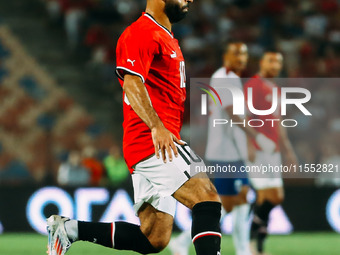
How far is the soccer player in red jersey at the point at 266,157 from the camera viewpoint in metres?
7.92

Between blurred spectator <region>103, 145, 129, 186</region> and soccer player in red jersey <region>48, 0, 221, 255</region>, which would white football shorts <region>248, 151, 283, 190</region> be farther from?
blurred spectator <region>103, 145, 129, 186</region>

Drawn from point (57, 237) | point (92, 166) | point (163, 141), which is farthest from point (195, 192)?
point (92, 166)

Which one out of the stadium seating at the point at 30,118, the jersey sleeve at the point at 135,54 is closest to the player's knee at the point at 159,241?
the jersey sleeve at the point at 135,54

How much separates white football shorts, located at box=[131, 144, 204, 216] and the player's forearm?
366 mm

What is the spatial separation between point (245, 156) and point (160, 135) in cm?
353

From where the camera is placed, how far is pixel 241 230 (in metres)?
7.50

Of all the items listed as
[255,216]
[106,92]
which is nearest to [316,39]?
[106,92]

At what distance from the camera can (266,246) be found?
371 inches

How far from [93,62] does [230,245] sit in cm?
756

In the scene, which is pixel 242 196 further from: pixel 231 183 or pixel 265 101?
pixel 265 101

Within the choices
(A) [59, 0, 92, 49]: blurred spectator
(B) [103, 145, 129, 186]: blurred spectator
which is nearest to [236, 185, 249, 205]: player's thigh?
(B) [103, 145, 129, 186]: blurred spectator

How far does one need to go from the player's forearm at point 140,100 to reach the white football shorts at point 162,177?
1.20 feet

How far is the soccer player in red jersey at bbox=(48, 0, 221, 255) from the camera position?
4520 millimetres

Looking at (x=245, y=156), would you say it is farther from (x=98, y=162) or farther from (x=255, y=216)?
(x=98, y=162)
